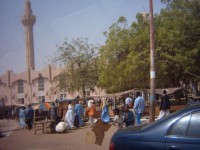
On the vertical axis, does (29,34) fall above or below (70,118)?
above

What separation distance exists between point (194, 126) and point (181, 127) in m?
0.18

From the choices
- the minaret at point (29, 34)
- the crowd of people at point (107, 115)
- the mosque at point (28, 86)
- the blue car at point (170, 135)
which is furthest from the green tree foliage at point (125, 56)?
the minaret at point (29, 34)

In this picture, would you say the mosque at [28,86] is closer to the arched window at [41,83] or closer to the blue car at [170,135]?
the arched window at [41,83]

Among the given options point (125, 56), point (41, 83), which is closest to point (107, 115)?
point (125, 56)

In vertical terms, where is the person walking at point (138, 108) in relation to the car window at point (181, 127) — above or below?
below

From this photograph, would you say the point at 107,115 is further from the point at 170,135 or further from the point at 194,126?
the point at 194,126

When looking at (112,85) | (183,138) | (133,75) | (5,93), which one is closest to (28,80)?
(5,93)

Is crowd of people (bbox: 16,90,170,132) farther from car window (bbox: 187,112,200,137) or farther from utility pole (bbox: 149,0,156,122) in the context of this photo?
car window (bbox: 187,112,200,137)

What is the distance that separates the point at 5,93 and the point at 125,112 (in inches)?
2103

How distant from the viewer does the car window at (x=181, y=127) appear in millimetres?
4219

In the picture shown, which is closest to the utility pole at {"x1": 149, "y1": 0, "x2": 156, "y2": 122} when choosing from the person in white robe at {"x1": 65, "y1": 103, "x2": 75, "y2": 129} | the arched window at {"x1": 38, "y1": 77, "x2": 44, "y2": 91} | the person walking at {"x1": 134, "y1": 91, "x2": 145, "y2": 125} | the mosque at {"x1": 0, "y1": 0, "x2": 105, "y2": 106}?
the person walking at {"x1": 134, "y1": 91, "x2": 145, "y2": 125}

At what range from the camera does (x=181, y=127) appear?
4258 millimetres

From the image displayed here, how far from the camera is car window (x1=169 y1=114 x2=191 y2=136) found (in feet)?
13.8

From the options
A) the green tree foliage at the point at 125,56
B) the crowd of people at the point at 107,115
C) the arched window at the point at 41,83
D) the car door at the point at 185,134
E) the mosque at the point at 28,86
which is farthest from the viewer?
the arched window at the point at 41,83
